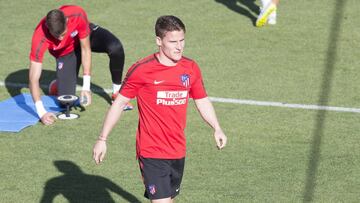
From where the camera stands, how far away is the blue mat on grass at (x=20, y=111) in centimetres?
1143

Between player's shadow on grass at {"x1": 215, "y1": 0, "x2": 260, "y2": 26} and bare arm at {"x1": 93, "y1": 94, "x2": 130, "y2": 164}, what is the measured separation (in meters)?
9.28

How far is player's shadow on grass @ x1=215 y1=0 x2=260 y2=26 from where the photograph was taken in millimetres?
16562

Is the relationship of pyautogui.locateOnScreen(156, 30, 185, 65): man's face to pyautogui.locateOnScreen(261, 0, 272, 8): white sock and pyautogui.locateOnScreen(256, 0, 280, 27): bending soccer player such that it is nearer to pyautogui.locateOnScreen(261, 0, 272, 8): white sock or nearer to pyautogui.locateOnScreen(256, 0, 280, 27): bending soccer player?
pyautogui.locateOnScreen(256, 0, 280, 27): bending soccer player

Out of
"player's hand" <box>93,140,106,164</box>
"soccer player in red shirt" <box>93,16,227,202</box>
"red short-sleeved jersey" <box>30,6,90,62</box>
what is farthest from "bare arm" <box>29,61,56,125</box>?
"player's hand" <box>93,140,106,164</box>

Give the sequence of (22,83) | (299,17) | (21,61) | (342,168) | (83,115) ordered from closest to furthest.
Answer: (342,168), (83,115), (22,83), (21,61), (299,17)

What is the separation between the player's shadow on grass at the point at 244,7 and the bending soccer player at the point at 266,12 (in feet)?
1.81

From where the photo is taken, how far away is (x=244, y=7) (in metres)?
16.9

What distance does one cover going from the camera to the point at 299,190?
9273 mm

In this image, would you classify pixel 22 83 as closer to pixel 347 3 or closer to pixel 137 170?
pixel 137 170

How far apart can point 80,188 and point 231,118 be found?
3025 millimetres

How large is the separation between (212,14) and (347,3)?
2.64 metres

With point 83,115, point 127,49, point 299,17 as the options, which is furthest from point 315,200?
point 299,17

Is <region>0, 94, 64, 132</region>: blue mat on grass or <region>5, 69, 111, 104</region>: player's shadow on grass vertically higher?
<region>5, 69, 111, 104</region>: player's shadow on grass

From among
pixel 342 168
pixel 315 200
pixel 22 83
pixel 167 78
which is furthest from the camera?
pixel 22 83
